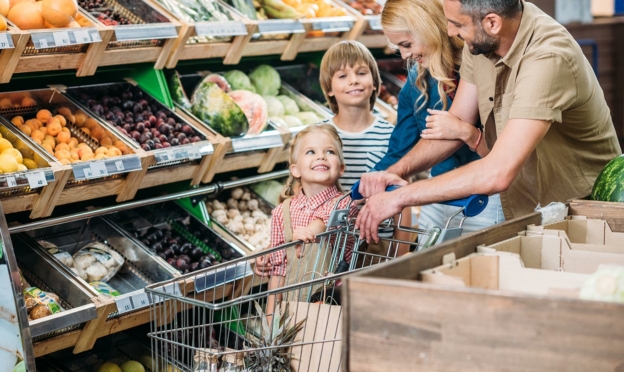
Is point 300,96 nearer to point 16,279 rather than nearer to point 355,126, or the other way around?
point 355,126

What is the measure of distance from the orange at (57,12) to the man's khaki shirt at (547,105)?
67.0 inches

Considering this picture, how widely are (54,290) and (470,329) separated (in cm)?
232

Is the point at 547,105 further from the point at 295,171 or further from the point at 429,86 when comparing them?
the point at 295,171

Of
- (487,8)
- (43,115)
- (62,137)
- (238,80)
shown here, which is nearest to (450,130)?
(487,8)

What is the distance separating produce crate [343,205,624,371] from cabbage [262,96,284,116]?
3.06 m

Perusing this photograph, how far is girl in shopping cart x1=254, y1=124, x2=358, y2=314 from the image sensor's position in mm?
3176

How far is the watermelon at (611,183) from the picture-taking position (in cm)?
254

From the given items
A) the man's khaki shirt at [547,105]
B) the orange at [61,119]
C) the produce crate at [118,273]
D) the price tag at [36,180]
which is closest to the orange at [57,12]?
the orange at [61,119]

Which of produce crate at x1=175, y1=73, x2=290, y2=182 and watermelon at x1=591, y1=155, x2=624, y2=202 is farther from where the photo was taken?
produce crate at x1=175, y1=73, x2=290, y2=182

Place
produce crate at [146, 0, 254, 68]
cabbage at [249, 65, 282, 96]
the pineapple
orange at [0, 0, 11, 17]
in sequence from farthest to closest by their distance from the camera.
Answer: cabbage at [249, 65, 282, 96]
produce crate at [146, 0, 254, 68]
orange at [0, 0, 11, 17]
the pineapple

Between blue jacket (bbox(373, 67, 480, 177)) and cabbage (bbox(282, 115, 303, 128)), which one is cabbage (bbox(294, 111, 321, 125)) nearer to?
cabbage (bbox(282, 115, 303, 128))

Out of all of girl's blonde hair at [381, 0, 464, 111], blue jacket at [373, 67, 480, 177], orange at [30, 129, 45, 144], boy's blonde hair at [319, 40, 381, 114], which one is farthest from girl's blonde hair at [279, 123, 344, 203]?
orange at [30, 129, 45, 144]

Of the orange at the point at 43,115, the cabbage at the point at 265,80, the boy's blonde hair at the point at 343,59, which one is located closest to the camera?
the orange at the point at 43,115

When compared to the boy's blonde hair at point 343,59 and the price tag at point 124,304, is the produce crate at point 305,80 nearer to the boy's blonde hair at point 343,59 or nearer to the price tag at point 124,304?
the boy's blonde hair at point 343,59
